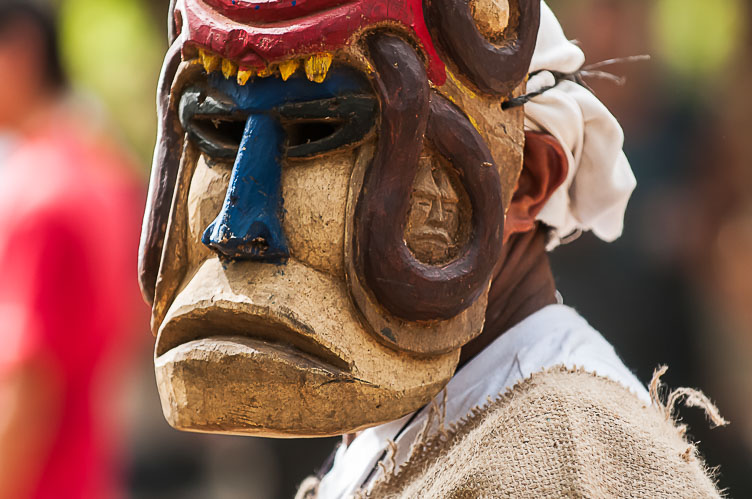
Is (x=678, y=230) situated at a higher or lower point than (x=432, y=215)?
lower

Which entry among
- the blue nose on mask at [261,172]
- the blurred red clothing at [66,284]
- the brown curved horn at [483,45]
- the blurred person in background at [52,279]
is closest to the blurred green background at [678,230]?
the blurred person in background at [52,279]

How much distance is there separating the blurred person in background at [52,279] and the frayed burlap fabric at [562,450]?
4.93ft

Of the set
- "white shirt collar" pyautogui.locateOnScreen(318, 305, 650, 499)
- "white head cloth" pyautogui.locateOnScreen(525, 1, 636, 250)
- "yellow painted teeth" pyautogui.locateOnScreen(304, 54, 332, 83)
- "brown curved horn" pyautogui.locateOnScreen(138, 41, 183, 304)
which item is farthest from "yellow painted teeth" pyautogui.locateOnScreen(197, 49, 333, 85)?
"white shirt collar" pyautogui.locateOnScreen(318, 305, 650, 499)

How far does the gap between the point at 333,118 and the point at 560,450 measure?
60 centimetres

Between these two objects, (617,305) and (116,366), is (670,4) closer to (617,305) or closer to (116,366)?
(617,305)

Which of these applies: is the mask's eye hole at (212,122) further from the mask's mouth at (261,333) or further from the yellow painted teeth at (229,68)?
the mask's mouth at (261,333)

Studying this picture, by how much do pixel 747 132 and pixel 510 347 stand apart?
250cm

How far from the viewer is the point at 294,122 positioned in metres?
1.49

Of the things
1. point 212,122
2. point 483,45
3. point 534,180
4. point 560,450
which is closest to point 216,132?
point 212,122

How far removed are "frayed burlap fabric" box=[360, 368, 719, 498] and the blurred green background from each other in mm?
1943

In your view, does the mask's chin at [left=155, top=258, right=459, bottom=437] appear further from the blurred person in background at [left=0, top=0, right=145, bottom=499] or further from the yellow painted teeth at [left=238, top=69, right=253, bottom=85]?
the blurred person in background at [left=0, top=0, right=145, bottom=499]

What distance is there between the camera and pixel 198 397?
4.85 feet

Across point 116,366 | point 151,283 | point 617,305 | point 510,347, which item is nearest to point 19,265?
point 116,366

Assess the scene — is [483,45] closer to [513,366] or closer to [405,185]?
[405,185]
